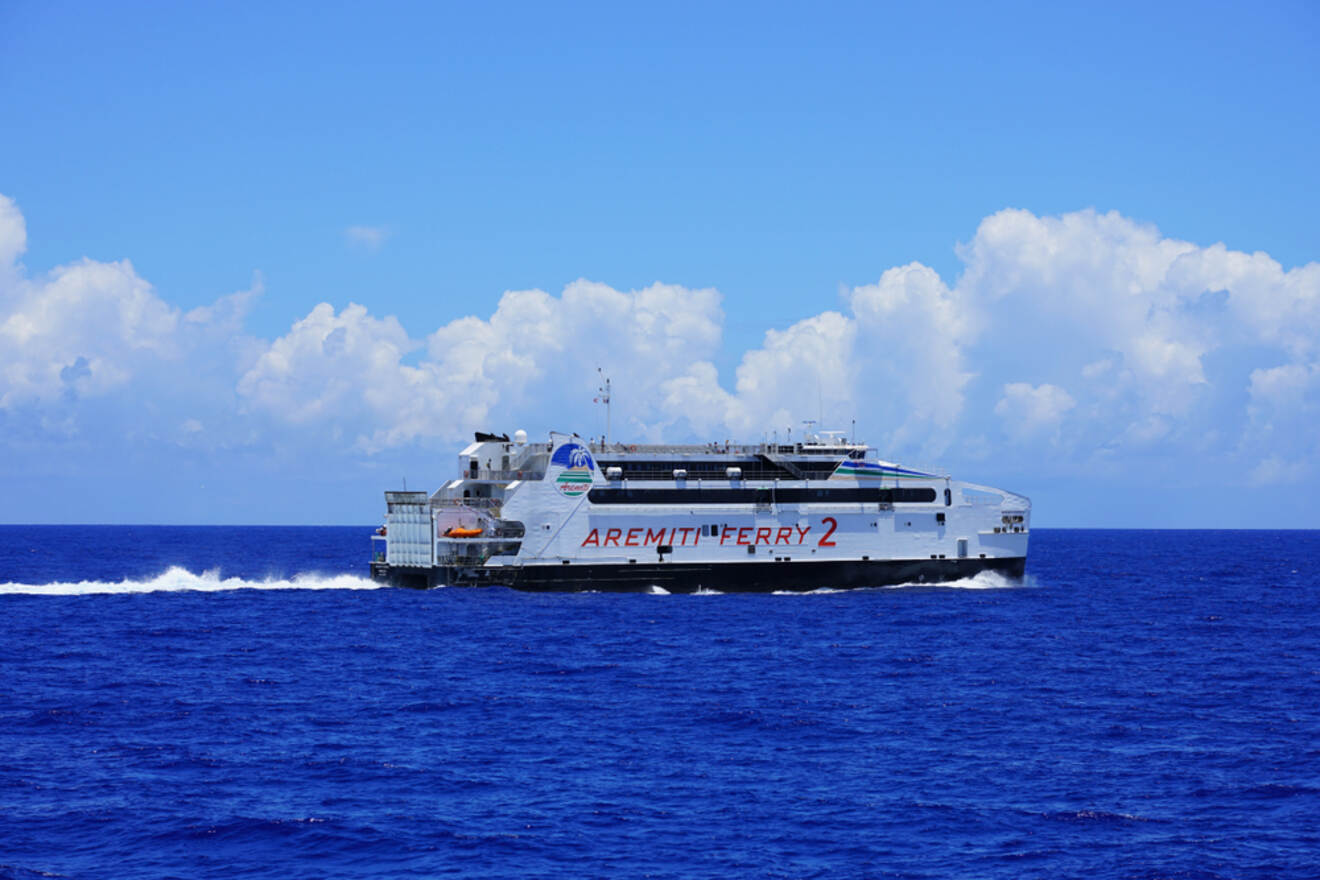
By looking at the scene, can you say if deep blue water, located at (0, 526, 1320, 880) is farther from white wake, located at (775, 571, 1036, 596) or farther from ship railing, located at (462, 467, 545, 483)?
ship railing, located at (462, 467, 545, 483)

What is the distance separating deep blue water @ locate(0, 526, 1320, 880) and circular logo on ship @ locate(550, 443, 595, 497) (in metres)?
5.84

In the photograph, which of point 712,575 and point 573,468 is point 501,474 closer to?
point 573,468

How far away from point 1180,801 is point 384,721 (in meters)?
17.9

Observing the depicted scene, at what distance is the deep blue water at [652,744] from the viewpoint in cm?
2041

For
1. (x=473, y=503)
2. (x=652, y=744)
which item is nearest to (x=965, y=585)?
(x=473, y=503)

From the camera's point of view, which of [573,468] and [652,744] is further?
[573,468]

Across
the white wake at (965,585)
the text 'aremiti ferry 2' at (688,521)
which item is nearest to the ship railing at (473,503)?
the text 'aremiti ferry 2' at (688,521)

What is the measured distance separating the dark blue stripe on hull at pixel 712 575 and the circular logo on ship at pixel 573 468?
357 centimetres

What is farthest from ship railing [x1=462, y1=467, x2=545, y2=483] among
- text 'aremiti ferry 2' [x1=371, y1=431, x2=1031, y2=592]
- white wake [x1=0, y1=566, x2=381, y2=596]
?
white wake [x1=0, y1=566, x2=381, y2=596]

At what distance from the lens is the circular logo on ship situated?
185 feet

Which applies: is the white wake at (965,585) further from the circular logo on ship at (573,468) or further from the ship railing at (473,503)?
the ship railing at (473,503)

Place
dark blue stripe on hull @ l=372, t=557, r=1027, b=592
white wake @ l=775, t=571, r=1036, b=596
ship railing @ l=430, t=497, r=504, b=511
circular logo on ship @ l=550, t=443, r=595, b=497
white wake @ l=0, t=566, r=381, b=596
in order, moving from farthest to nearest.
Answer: white wake @ l=0, t=566, r=381, b=596 < white wake @ l=775, t=571, r=1036, b=596 < ship railing @ l=430, t=497, r=504, b=511 < circular logo on ship @ l=550, t=443, r=595, b=497 < dark blue stripe on hull @ l=372, t=557, r=1027, b=592

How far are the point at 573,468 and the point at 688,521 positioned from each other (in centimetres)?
594

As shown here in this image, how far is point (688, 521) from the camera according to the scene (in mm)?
57656
